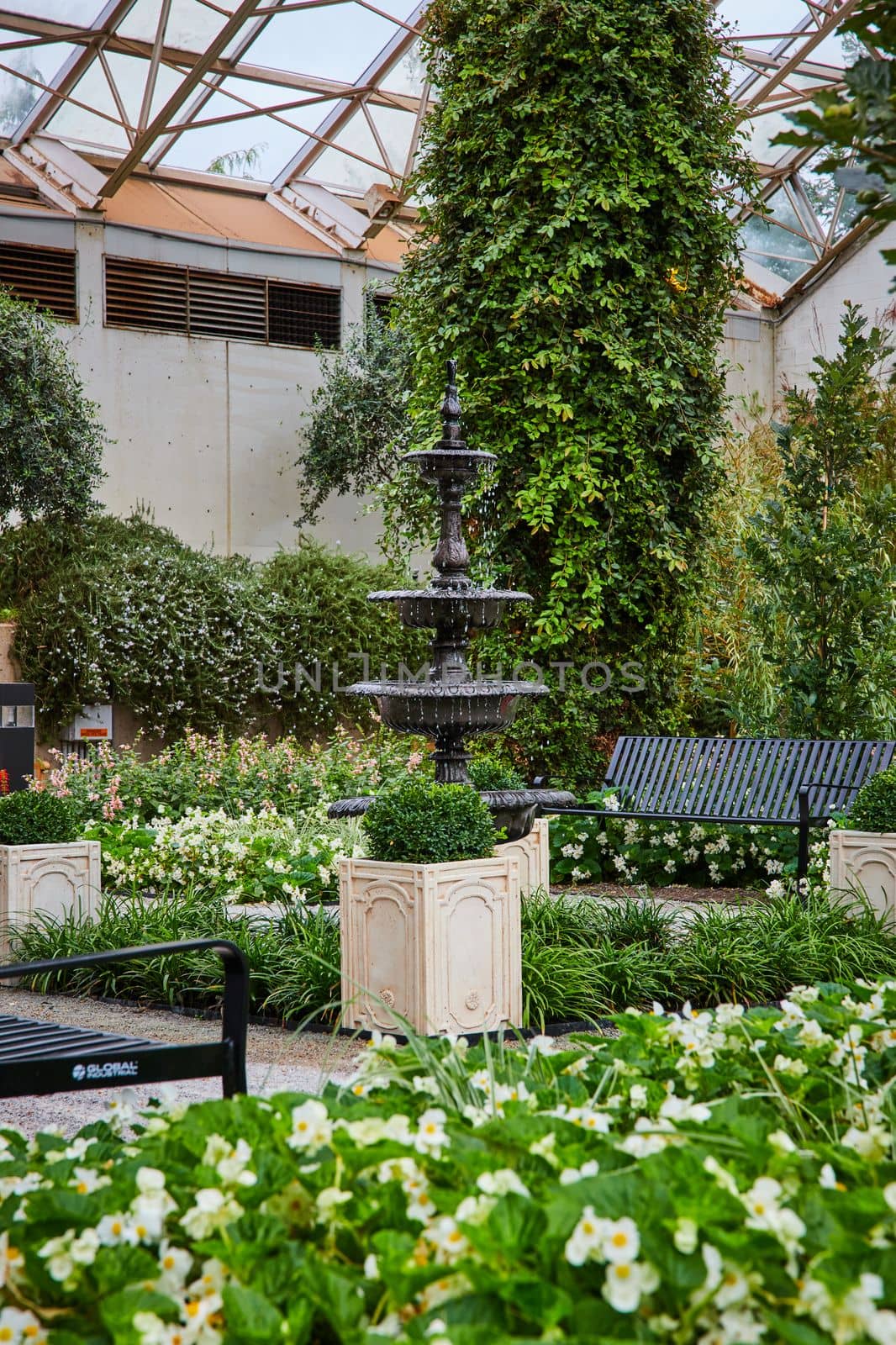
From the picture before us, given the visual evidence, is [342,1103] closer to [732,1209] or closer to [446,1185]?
[446,1185]

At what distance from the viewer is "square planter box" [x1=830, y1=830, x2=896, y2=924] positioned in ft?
18.3

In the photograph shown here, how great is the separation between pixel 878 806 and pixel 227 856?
12.1 ft

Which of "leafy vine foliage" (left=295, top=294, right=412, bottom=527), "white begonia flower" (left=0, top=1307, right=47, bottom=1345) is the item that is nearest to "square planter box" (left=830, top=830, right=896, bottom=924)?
"white begonia flower" (left=0, top=1307, right=47, bottom=1345)

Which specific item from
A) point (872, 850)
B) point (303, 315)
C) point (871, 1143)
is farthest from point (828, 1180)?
point (303, 315)

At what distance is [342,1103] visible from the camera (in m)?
2.25

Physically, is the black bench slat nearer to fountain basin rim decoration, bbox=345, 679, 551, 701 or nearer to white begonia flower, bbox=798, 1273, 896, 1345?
white begonia flower, bbox=798, 1273, 896, 1345

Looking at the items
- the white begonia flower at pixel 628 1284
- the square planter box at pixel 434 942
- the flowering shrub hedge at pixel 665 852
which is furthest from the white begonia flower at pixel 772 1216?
the flowering shrub hedge at pixel 665 852

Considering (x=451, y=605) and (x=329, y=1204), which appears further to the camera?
(x=451, y=605)

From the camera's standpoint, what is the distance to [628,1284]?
143 centimetres

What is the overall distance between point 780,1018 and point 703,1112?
0.71 meters

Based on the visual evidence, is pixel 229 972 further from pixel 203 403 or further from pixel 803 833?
pixel 203 403

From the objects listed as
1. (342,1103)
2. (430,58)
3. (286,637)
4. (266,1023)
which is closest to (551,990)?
(266,1023)

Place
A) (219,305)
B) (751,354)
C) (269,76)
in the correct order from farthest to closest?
(751,354), (219,305), (269,76)

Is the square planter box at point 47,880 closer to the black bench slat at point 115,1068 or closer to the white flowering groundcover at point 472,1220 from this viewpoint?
the black bench slat at point 115,1068
